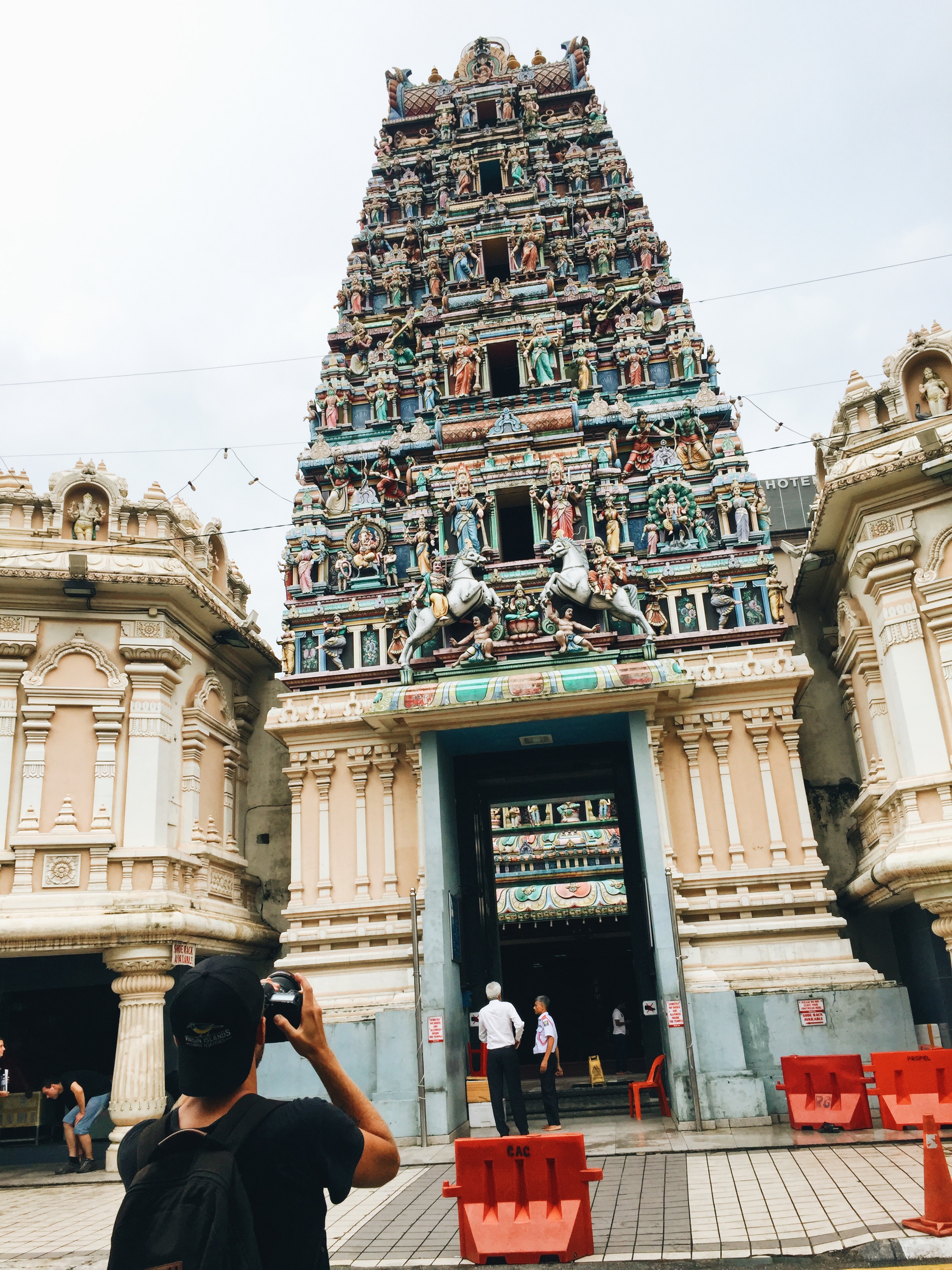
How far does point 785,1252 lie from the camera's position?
7.17m

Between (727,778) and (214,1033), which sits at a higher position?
(727,778)

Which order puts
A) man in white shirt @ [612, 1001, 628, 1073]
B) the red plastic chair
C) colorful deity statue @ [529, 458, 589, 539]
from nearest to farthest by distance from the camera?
1. the red plastic chair
2. colorful deity statue @ [529, 458, 589, 539]
3. man in white shirt @ [612, 1001, 628, 1073]

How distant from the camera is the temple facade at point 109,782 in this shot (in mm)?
14469

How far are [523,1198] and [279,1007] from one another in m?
5.46

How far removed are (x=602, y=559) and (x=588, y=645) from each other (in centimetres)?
178

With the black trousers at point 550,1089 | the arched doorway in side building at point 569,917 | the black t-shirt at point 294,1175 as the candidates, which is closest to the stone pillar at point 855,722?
the arched doorway in side building at point 569,917

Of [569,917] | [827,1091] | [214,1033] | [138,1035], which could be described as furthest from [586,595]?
[214,1033]

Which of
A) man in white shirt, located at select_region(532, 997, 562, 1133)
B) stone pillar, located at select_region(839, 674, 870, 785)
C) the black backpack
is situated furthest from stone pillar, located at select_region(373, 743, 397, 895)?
the black backpack

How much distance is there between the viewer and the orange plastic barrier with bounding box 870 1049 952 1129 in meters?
10.9

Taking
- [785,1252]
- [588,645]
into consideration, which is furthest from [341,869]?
[785,1252]

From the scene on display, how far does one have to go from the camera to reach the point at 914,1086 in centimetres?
1113

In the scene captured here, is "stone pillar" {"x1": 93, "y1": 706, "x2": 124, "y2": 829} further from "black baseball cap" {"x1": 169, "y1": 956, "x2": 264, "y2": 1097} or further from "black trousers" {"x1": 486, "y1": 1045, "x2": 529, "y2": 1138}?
"black baseball cap" {"x1": 169, "y1": 956, "x2": 264, "y2": 1097}

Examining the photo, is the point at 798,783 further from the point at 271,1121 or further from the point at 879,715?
the point at 271,1121

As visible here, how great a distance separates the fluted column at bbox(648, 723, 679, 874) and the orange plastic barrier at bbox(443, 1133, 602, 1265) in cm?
760
